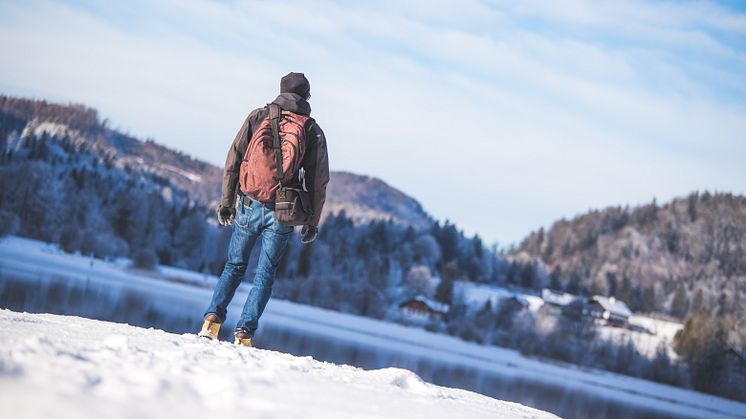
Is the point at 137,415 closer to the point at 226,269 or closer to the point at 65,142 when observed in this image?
the point at 226,269

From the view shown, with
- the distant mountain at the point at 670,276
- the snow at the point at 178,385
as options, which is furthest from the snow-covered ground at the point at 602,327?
the snow at the point at 178,385

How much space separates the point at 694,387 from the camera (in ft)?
246

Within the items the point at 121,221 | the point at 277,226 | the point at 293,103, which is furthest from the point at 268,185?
the point at 121,221

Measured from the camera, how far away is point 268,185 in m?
6.87

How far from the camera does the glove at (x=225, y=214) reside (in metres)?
7.21

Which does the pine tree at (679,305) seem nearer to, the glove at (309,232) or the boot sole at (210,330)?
the glove at (309,232)

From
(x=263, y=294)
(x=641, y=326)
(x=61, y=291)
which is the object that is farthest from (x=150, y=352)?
(x=641, y=326)

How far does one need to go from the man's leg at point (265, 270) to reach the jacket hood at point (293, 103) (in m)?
0.90

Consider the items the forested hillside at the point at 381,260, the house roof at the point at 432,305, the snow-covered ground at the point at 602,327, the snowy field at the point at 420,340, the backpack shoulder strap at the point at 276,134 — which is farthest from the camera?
the snow-covered ground at the point at 602,327

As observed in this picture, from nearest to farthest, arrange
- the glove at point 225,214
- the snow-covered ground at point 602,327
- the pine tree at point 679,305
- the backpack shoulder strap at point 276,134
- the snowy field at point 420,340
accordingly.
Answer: the backpack shoulder strap at point 276,134 → the glove at point 225,214 → the snowy field at point 420,340 → the snow-covered ground at point 602,327 → the pine tree at point 679,305

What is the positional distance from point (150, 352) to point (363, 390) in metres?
1.16

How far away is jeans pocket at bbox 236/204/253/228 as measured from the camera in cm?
707

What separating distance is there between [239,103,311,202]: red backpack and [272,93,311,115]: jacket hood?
0.27ft

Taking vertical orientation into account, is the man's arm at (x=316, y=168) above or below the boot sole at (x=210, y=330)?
above
